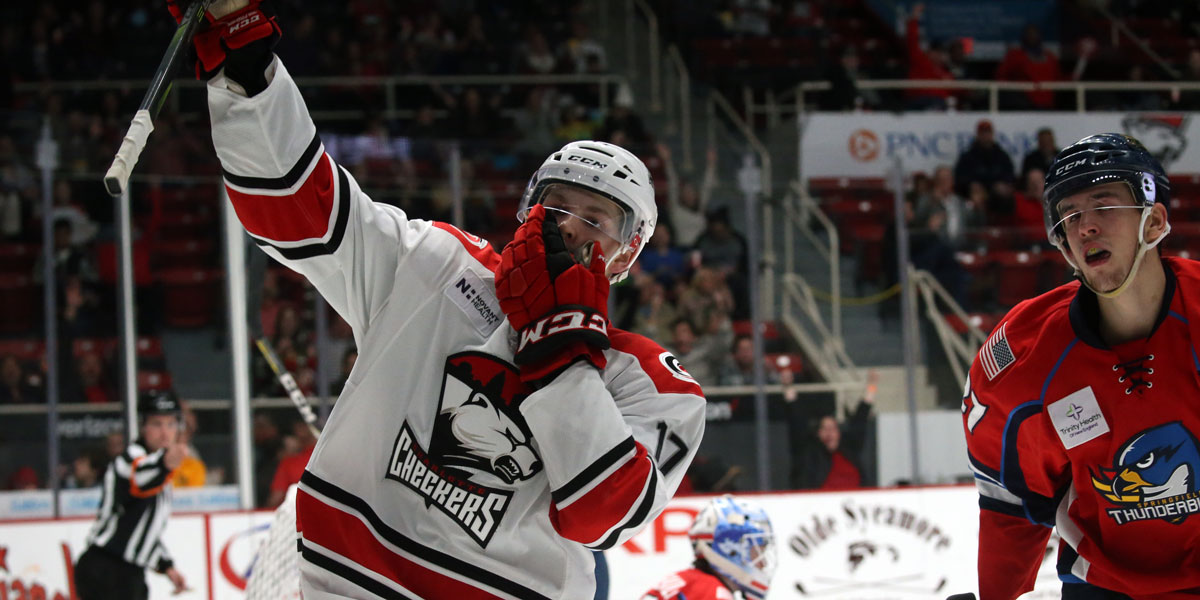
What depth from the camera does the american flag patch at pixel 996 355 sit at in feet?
7.58

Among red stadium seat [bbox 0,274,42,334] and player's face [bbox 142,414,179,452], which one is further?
red stadium seat [bbox 0,274,42,334]

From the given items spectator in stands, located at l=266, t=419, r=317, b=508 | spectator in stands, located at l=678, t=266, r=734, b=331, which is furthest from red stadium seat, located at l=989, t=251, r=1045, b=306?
spectator in stands, located at l=266, t=419, r=317, b=508

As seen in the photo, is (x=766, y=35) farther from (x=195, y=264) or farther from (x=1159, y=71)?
(x=195, y=264)

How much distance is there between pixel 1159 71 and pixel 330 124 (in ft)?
20.3

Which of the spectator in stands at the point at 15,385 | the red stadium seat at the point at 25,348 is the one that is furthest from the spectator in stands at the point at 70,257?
the spectator in stands at the point at 15,385

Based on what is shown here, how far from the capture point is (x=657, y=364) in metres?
1.93

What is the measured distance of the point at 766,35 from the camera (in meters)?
10.3

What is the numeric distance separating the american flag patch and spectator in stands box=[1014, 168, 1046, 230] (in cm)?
387

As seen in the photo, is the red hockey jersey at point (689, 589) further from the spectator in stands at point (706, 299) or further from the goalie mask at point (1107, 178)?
the spectator in stands at point (706, 299)

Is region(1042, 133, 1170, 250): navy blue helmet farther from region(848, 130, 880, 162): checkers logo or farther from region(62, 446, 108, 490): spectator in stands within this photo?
region(62, 446, 108, 490): spectator in stands

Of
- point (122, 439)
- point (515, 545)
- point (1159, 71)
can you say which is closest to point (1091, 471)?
point (515, 545)

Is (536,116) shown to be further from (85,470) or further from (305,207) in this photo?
(305,207)

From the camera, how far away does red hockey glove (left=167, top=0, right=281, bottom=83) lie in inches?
67.4

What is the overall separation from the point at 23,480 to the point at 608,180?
4484 mm
